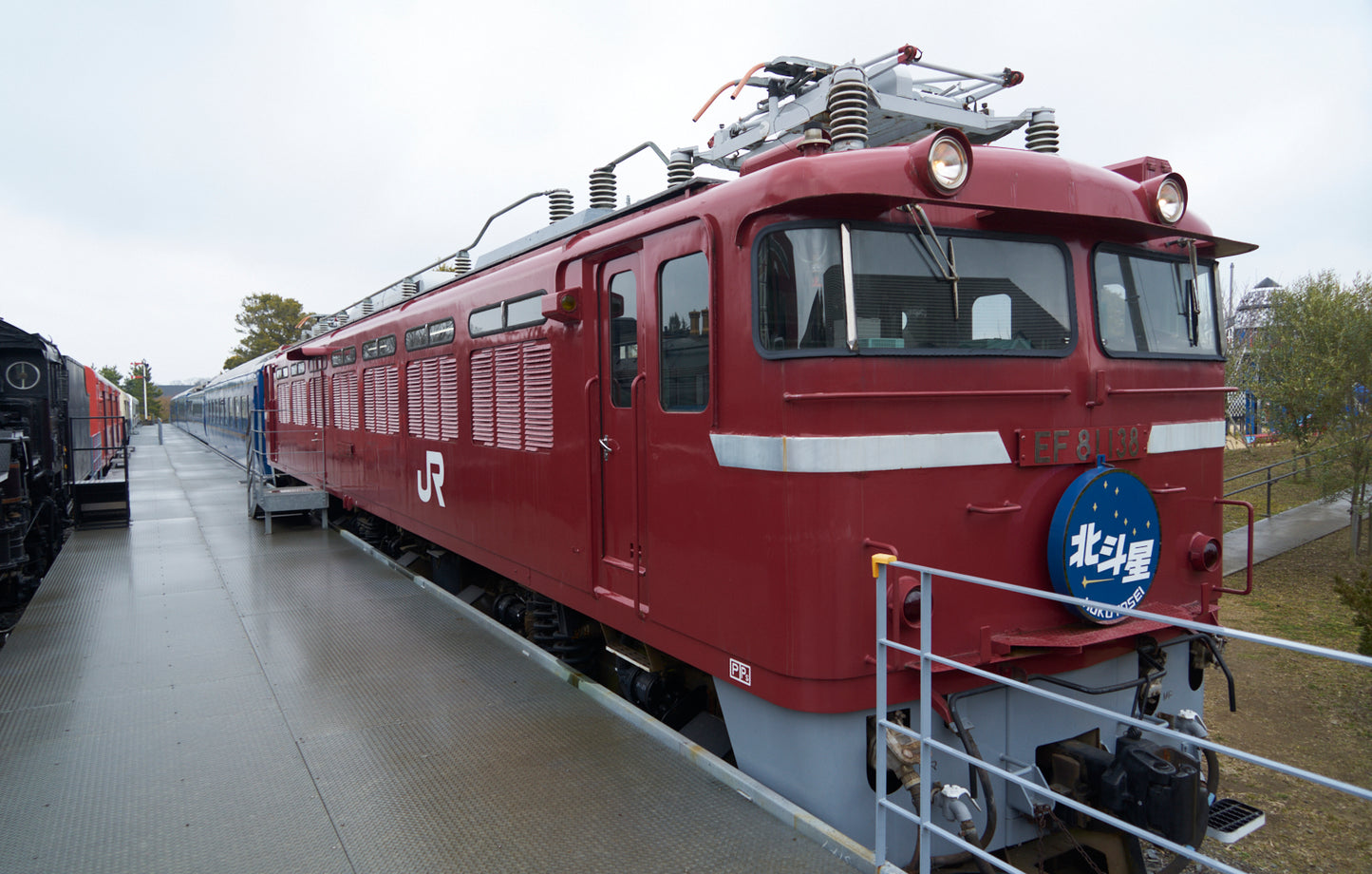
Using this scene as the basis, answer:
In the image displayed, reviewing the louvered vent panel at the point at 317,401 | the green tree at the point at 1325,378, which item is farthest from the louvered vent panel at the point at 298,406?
the green tree at the point at 1325,378

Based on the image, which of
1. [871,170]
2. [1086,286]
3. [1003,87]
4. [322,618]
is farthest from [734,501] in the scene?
[322,618]

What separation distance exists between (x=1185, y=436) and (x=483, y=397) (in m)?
4.50

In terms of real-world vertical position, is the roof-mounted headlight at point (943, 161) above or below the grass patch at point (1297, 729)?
above

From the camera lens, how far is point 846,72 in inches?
142

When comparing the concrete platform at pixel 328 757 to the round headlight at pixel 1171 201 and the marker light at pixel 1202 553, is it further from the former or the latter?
the round headlight at pixel 1171 201

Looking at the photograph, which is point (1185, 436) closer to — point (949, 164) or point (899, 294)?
point (899, 294)

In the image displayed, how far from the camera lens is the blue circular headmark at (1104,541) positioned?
11.3 feet

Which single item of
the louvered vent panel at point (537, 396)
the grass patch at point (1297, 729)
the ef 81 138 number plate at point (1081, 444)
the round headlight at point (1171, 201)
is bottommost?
the grass patch at point (1297, 729)

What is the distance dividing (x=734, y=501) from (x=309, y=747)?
8.31 feet

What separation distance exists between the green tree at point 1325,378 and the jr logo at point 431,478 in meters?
12.1

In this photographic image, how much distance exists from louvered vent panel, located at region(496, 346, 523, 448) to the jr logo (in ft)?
5.13

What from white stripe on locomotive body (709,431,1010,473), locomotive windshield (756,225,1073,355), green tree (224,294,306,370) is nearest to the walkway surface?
locomotive windshield (756,225,1073,355)

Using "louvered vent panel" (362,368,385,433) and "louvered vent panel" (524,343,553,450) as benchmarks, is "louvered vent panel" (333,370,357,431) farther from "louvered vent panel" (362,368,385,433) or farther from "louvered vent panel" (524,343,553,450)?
"louvered vent panel" (524,343,553,450)

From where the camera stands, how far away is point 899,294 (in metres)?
3.32
